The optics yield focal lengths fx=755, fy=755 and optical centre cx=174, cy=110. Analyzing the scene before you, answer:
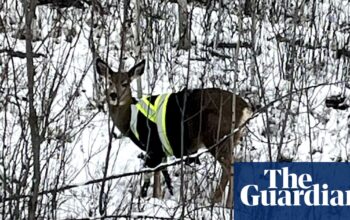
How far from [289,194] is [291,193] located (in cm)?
1

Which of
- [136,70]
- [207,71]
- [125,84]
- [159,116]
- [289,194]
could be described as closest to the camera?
[289,194]

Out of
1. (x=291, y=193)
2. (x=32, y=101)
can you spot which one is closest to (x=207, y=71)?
(x=291, y=193)

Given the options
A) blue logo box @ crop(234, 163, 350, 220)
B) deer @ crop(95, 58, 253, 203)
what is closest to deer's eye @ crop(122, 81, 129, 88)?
deer @ crop(95, 58, 253, 203)

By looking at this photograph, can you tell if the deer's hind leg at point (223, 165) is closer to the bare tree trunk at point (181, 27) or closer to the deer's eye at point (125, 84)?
the deer's eye at point (125, 84)

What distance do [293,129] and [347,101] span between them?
1804 millimetres

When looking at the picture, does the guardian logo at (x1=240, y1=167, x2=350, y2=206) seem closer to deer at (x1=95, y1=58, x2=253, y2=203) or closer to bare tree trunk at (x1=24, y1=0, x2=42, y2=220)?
deer at (x1=95, y1=58, x2=253, y2=203)

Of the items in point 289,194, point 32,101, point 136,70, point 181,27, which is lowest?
point 32,101

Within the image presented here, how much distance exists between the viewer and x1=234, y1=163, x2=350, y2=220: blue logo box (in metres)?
4.23

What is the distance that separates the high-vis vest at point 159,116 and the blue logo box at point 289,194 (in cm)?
158

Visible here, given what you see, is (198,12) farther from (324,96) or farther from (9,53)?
(9,53)

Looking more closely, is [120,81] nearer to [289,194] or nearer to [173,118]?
[173,118]

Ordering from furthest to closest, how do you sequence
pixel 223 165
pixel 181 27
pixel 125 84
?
pixel 181 27 → pixel 125 84 → pixel 223 165

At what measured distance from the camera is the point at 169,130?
243 inches

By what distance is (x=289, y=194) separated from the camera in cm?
424
